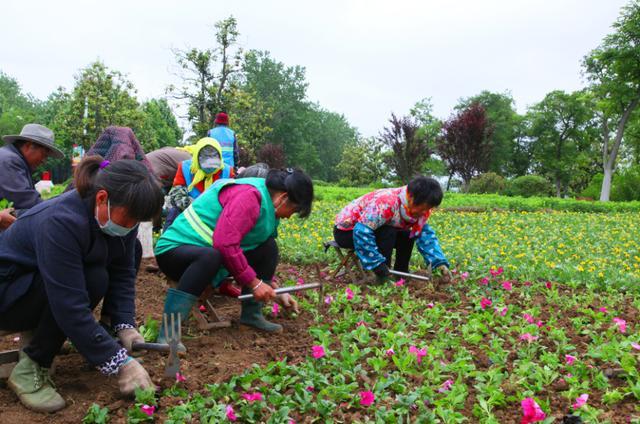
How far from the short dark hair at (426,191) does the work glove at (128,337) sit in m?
2.51

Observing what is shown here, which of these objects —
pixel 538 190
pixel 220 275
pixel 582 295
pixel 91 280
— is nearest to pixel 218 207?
pixel 220 275

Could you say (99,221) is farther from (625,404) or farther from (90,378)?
(625,404)

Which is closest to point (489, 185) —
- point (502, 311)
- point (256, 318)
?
point (502, 311)

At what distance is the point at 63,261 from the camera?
220 cm

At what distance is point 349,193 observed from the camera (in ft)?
59.6

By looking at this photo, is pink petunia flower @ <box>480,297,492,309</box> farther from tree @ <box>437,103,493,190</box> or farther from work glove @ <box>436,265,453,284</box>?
tree @ <box>437,103,493,190</box>

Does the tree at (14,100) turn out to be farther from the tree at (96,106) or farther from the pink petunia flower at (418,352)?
the pink petunia flower at (418,352)

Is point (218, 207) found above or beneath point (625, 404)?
above

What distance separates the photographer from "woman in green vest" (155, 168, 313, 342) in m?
2.97

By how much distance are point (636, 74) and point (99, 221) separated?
2824 cm

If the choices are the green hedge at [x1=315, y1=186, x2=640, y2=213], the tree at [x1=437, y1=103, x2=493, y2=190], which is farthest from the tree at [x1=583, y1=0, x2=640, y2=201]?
the green hedge at [x1=315, y1=186, x2=640, y2=213]

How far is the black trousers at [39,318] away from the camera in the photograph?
7.59 ft

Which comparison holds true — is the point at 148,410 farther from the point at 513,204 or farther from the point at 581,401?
the point at 513,204

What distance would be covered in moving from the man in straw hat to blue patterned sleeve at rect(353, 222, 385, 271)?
7.85 ft
